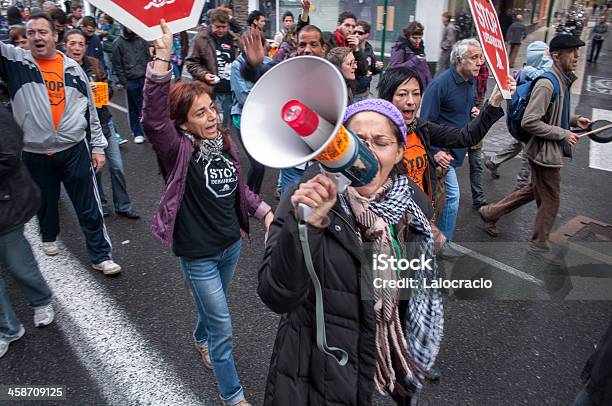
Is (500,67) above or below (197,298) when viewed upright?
above

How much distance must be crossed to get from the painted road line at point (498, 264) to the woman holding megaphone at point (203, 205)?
8.07 feet

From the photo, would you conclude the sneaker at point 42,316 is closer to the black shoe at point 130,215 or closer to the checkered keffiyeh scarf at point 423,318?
the black shoe at point 130,215

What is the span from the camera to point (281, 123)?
1.33 meters

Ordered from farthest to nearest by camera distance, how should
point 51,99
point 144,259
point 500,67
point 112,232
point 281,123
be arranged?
point 112,232 < point 144,259 < point 51,99 < point 500,67 < point 281,123

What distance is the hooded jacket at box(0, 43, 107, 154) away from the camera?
10.2 ft

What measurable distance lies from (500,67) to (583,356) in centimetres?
197

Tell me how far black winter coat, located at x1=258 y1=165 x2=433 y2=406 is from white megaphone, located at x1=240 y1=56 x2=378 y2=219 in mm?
237

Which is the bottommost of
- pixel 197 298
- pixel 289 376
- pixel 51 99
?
pixel 197 298

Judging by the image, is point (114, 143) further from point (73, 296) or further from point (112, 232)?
point (73, 296)

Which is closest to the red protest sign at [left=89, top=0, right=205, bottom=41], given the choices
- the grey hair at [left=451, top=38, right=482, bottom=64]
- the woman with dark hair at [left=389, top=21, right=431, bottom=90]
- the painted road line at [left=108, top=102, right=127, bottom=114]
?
the grey hair at [left=451, top=38, right=482, bottom=64]

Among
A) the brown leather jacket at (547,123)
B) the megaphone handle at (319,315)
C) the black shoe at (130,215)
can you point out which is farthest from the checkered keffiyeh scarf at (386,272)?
the black shoe at (130,215)

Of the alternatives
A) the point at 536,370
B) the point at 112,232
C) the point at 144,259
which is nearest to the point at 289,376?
the point at 536,370

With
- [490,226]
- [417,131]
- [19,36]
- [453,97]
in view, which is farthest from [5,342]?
[490,226]

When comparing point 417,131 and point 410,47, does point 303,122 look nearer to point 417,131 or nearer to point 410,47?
point 417,131
